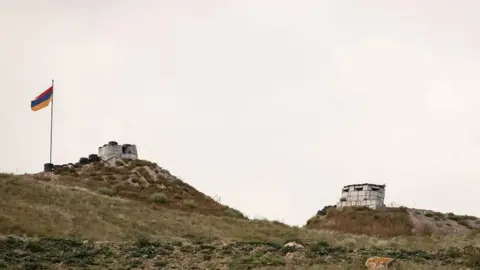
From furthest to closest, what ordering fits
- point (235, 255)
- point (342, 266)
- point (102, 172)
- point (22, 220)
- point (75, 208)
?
1. point (102, 172)
2. point (75, 208)
3. point (22, 220)
4. point (235, 255)
5. point (342, 266)

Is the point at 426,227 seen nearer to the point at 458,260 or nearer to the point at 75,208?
the point at 75,208

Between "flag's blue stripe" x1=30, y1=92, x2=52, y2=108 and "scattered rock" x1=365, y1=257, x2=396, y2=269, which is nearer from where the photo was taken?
"scattered rock" x1=365, y1=257, x2=396, y2=269

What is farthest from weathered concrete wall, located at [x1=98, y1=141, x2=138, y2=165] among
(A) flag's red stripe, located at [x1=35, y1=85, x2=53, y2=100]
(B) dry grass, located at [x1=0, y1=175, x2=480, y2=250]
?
(B) dry grass, located at [x1=0, y1=175, x2=480, y2=250]

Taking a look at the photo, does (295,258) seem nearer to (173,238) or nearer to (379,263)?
(379,263)

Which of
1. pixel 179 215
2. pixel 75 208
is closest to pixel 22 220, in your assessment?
pixel 75 208

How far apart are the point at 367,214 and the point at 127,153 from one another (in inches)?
825

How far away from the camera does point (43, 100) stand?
58.2 m

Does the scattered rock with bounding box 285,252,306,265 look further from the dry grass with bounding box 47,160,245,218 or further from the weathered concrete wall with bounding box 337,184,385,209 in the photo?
the weathered concrete wall with bounding box 337,184,385,209

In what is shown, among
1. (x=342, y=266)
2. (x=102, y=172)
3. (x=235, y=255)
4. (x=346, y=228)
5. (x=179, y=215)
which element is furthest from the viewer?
(x=102, y=172)

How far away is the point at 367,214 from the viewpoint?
55062mm

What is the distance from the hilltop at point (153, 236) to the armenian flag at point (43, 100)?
555 centimetres

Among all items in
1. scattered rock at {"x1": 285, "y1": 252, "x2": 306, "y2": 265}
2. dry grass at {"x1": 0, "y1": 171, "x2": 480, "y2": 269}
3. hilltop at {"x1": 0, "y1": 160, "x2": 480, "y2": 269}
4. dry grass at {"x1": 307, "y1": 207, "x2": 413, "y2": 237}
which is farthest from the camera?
dry grass at {"x1": 307, "y1": 207, "x2": 413, "y2": 237}

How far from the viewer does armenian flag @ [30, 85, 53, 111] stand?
58156mm

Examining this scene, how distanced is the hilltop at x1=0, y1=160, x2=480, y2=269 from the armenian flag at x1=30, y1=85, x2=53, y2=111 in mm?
5553
